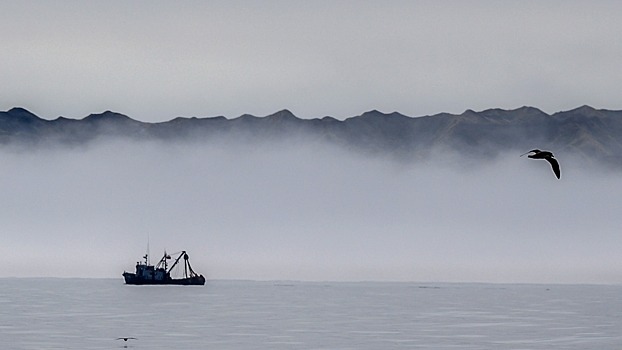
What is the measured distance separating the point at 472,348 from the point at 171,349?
27.6 metres

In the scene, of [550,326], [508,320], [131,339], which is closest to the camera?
[131,339]

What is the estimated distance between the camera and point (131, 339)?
125 meters

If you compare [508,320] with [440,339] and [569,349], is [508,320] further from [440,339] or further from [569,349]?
[569,349]

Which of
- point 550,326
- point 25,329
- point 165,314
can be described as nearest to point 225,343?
point 25,329

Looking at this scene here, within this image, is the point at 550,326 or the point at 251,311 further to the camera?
the point at 251,311

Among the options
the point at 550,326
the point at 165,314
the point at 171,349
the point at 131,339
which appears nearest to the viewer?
the point at 171,349

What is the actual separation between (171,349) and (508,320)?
6619 centimetres

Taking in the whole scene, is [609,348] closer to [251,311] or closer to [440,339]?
[440,339]

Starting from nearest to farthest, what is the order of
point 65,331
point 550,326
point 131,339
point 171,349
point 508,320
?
point 171,349
point 131,339
point 65,331
point 550,326
point 508,320

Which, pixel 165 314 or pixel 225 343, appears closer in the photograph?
pixel 225 343

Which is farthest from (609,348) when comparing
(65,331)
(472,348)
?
(65,331)

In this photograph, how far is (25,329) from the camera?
141625mm

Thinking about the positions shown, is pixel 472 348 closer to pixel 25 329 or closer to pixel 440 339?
pixel 440 339

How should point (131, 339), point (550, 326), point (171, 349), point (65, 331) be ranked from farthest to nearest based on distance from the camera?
point (550, 326)
point (65, 331)
point (131, 339)
point (171, 349)
